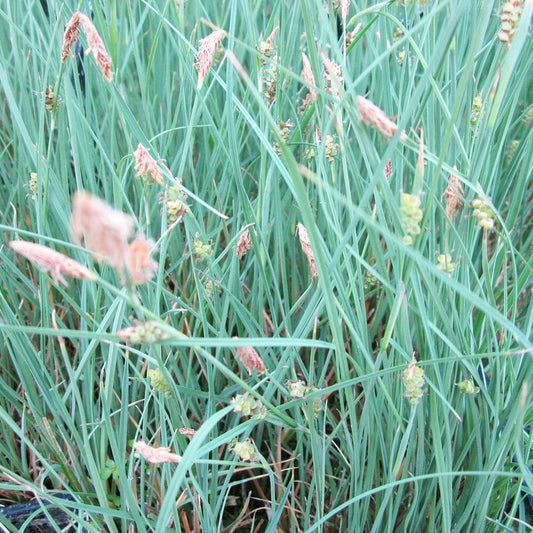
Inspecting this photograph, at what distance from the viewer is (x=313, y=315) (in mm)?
730

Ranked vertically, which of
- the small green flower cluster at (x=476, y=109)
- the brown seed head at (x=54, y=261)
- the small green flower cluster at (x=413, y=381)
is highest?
the small green flower cluster at (x=476, y=109)

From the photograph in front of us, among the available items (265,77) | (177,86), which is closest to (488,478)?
(265,77)

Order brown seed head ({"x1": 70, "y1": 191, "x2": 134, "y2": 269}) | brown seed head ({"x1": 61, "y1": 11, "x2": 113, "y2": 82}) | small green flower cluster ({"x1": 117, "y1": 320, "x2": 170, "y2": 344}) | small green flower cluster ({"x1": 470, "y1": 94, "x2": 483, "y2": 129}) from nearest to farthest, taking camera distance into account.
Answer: brown seed head ({"x1": 70, "y1": 191, "x2": 134, "y2": 269}), small green flower cluster ({"x1": 117, "y1": 320, "x2": 170, "y2": 344}), brown seed head ({"x1": 61, "y1": 11, "x2": 113, "y2": 82}), small green flower cluster ({"x1": 470, "y1": 94, "x2": 483, "y2": 129})

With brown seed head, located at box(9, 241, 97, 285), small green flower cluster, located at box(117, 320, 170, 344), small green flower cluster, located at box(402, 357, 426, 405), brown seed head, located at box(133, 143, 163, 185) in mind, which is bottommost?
small green flower cluster, located at box(402, 357, 426, 405)

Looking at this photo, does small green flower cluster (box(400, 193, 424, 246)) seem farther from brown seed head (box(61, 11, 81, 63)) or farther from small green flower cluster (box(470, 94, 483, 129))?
brown seed head (box(61, 11, 81, 63))

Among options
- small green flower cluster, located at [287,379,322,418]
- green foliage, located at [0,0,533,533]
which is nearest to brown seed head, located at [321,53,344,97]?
green foliage, located at [0,0,533,533]

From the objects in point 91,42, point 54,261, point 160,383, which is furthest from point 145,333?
point 91,42

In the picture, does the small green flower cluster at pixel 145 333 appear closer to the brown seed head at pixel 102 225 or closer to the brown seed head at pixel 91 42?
the brown seed head at pixel 102 225

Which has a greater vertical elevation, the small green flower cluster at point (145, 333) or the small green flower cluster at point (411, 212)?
the small green flower cluster at point (411, 212)

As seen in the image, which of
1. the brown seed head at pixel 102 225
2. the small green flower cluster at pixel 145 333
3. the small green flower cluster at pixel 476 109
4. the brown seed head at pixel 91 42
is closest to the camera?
the brown seed head at pixel 102 225

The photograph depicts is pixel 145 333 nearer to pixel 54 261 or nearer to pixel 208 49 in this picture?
pixel 54 261

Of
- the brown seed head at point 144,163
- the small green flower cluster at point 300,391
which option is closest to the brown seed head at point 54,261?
the brown seed head at point 144,163

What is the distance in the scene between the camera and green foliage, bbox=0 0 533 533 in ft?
1.97

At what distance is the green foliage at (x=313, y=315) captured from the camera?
0.60 meters
